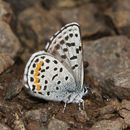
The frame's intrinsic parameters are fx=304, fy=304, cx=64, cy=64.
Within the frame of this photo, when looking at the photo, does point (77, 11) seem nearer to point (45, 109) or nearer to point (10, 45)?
point (10, 45)

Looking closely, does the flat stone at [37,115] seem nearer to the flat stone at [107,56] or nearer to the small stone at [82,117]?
the small stone at [82,117]

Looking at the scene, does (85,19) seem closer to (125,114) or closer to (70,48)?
(70,48)

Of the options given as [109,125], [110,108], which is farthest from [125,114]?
[109,125]

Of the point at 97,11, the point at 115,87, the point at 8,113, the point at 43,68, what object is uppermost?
the point at 43,68

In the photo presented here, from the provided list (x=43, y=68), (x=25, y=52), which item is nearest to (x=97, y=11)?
(x=25, y=52)

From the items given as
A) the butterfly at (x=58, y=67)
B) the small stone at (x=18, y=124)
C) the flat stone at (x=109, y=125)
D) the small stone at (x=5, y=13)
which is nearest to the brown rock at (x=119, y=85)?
the butterfly at (x=58, y=67)

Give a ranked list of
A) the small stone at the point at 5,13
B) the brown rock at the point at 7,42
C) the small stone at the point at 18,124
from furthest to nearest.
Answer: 1. the small stone at the point at 5,13
2. the brown rock at the point at 7,42
3. the small stone at the point at 18,124
